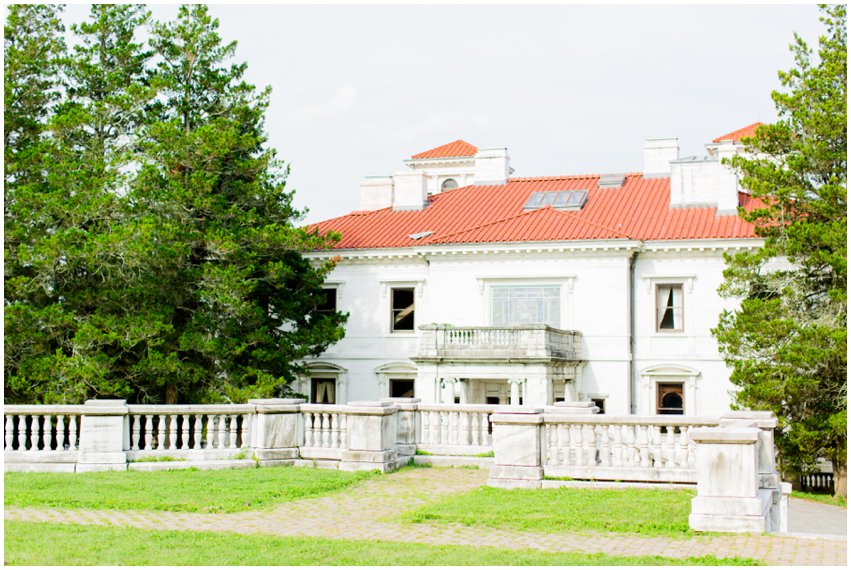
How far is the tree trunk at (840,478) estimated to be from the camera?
2888 cm

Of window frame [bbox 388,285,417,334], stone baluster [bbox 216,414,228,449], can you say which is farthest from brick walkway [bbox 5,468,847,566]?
window frame [bbox 388,285,417,334]

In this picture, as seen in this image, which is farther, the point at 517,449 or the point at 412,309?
the point at 412,309

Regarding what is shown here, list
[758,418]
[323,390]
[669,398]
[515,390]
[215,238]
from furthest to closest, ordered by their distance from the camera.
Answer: [323,390], [669,398], [515,390], [215,238], [758,418]

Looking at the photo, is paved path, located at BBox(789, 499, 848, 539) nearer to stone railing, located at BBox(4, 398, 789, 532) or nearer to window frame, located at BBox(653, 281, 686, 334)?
window frame, located at BBox(653, 281, 686, 334)

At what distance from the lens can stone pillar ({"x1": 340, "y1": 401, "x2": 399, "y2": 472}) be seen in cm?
1550

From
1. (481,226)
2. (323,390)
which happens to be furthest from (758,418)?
(323,390)

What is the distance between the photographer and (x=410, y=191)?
1618 inches

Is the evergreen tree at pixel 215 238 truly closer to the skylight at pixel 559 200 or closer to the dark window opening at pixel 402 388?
the dark window opening at pixel 402 388

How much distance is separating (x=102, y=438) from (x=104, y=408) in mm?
467

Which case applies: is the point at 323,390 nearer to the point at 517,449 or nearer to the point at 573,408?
the point at 573,408

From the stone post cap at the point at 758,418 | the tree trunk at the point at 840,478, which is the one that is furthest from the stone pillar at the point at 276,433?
the tree trunk at the point at 840,478

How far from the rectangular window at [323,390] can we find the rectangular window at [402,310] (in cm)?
315

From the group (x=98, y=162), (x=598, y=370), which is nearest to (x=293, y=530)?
(x=98, y=162)

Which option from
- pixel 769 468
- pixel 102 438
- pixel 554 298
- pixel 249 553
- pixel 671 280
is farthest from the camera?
pixel 554 298
